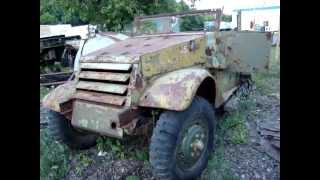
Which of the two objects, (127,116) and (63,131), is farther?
(63,131)


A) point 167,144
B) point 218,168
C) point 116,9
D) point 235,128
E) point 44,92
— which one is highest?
point 116,9

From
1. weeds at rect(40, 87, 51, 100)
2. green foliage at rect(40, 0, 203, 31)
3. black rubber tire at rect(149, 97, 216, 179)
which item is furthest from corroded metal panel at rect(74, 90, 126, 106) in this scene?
green foliage at rect(40, 0, 203, 31)

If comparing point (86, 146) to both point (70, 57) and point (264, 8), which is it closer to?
point (70, 57)

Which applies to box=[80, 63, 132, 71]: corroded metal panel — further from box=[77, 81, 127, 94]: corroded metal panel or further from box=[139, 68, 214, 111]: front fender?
box=[139, 68, 214, 111]: front fender

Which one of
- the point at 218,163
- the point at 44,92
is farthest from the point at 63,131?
the point at 44,92

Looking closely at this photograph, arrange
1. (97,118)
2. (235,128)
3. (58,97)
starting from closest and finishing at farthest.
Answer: (97,118) < (58,97) < (235,128)

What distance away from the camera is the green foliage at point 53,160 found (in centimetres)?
371

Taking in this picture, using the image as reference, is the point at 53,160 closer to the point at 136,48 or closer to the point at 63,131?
the point at 63,131

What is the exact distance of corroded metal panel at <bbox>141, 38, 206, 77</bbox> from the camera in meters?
3.51

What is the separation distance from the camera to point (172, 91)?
3.27m

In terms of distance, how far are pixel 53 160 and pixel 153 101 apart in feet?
4.69

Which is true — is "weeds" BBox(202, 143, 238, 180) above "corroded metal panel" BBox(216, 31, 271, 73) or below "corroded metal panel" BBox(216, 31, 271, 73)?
below

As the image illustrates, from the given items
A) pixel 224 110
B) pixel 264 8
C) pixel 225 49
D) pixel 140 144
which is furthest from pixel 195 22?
pixel 264 8
